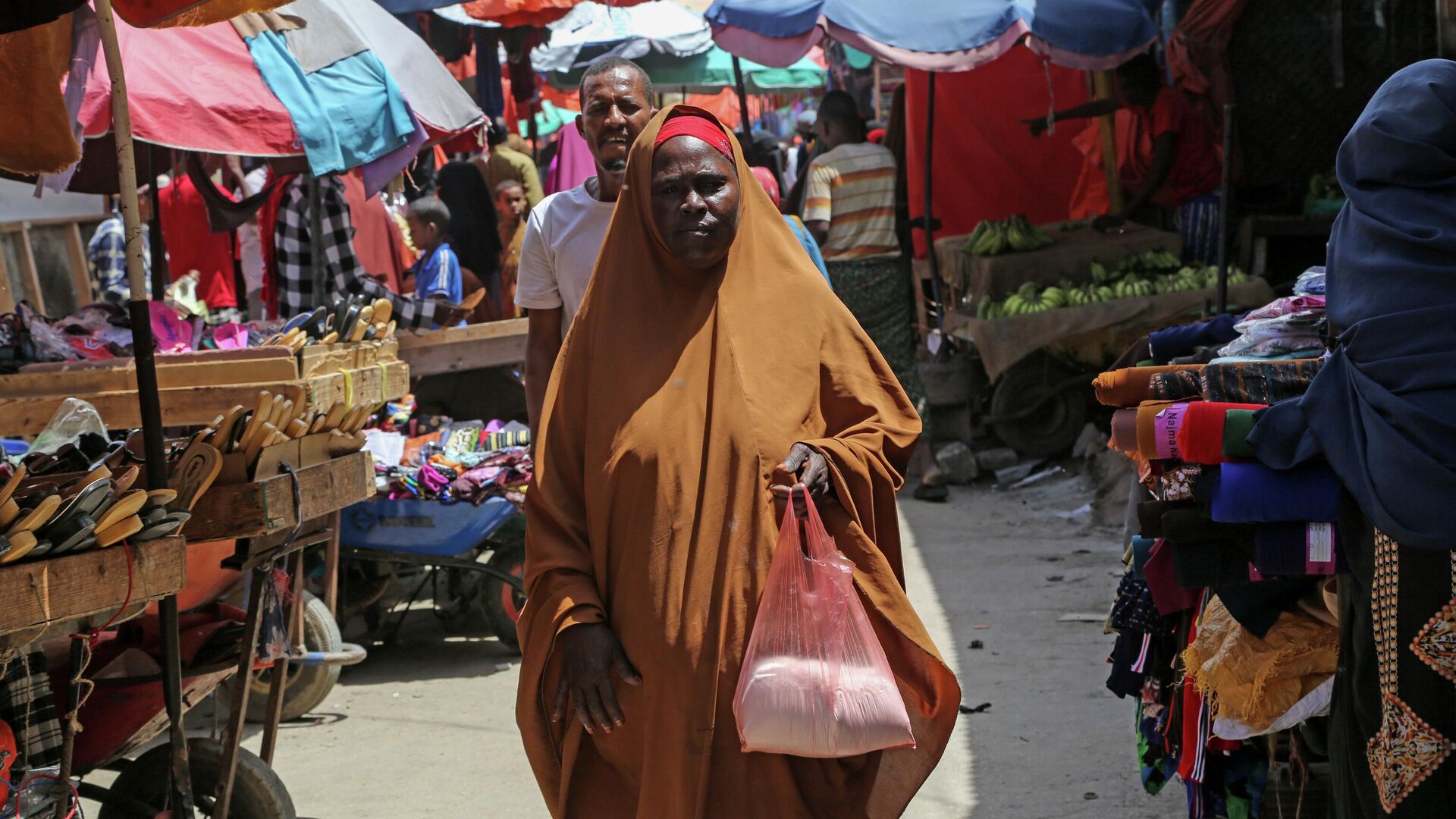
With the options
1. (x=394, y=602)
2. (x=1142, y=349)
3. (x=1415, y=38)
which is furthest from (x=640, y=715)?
(x=1415, y=38)

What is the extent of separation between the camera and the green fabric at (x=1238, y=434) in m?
3.04

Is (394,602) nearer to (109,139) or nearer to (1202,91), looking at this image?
(109,139)

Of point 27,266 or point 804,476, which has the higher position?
point 804,476

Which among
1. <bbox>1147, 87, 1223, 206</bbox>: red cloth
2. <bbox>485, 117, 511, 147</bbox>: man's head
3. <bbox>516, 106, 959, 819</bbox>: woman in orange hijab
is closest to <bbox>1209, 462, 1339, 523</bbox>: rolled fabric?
<bbox>516, 106, 959, 819</bbox>: woman in orange hijab

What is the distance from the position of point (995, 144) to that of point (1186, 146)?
7.85ft

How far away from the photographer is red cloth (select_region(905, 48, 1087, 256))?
11828 mm

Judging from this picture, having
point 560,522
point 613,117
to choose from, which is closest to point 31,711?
point 560,522

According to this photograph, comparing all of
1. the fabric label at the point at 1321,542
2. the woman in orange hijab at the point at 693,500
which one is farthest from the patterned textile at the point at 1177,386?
the woman in orange hijab at the point at 693,500

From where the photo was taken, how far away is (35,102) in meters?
3.38

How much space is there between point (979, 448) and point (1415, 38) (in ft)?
12.4

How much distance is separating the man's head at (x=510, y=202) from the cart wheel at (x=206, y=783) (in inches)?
272

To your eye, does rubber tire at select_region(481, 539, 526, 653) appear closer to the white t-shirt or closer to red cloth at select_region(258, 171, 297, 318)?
red cloth at select_region(258, 171, 297, 318)

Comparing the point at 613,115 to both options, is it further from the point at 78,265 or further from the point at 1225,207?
the point at 78,265

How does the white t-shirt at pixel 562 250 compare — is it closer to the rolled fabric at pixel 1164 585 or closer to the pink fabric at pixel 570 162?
the rolled fabric at pixel 1164 585
